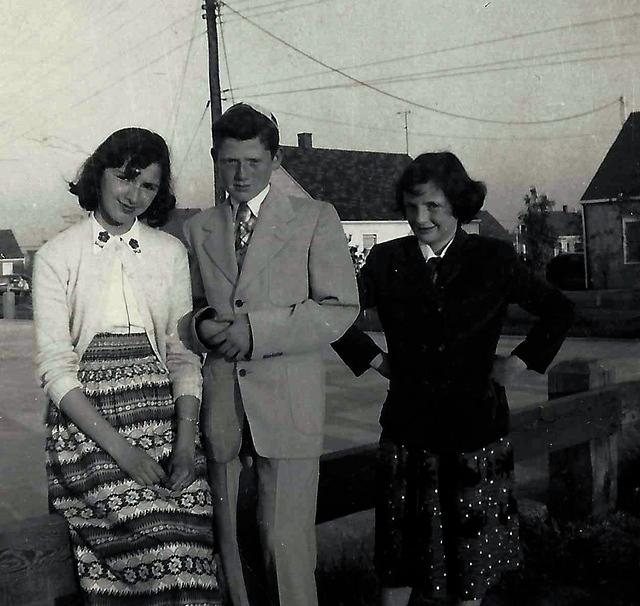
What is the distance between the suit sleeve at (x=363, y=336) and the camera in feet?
8.16

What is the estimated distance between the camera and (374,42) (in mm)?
2879

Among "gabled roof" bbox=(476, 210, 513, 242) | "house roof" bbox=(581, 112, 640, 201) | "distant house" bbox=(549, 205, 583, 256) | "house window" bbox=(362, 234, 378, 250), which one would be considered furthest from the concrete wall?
"house window" bbox=(362, 234, 378, 250)

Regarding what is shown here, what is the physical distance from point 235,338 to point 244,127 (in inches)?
20.3

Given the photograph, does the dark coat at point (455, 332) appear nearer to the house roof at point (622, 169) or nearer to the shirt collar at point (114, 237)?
the shirt collar at point (114, 237)

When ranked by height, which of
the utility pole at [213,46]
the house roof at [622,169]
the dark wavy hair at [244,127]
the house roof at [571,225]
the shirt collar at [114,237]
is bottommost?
the shirt collar at [114,237]

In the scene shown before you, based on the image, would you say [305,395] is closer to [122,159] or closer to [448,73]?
[122,159]

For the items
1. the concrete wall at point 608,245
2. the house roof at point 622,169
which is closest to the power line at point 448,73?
the house roof at point 622,169

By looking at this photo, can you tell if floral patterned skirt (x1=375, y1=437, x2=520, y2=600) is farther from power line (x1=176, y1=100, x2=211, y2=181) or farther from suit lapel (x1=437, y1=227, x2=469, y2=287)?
power line (x1=176, y1=100, x2=211, y2=181)

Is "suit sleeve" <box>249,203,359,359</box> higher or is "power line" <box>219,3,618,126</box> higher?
"power line" <box>219,3,618,126</box>

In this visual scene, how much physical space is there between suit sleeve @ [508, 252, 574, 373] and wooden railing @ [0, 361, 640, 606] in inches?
24.1

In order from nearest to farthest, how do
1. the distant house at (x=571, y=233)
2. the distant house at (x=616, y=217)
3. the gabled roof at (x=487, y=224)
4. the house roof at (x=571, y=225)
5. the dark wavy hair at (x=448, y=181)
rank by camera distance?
1. the dark wavy hair at (x=448, y=181)
2. the gabled roof at (x=487, y=224)
3. the distant house at (x=616, y=217)
4. the house roof at (x=571, y=225)
5. the distant house at (x=571, y=233)

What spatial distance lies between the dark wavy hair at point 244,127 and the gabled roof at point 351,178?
0.62 metres

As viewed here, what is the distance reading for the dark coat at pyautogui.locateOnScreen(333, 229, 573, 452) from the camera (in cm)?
238

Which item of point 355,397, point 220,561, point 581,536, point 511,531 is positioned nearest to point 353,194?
point 581,536
